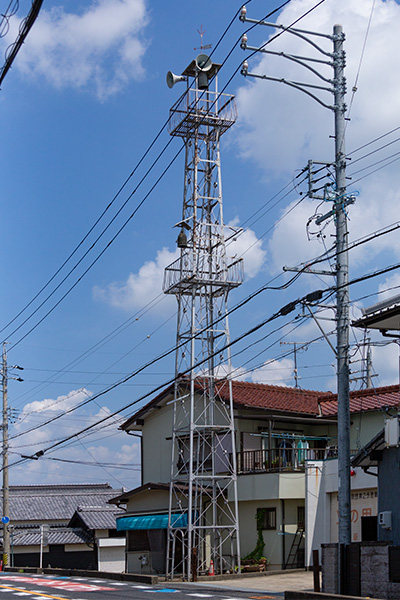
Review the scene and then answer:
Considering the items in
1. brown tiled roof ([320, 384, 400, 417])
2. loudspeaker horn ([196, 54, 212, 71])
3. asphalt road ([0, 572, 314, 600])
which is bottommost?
asphalt road ([0, 572, 314, 600])

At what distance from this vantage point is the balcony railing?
3206cm

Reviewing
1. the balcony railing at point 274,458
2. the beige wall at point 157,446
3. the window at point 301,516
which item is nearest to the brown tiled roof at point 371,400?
the balcony railing at point 274,458

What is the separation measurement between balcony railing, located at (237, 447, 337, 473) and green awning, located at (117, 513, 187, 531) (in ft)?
10.4

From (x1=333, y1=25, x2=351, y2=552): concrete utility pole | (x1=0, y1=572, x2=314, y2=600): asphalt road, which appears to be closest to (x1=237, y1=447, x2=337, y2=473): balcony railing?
(x1=0, y1=572, x2=314, y2=600): asphalt road

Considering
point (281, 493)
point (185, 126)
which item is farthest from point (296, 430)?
point (185, 126)

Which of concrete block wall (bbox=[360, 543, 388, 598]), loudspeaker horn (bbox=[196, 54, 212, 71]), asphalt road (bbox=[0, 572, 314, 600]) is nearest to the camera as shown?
concrete block wall (bbox=[360, 543, 388, 598])

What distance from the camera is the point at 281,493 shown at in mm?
30516

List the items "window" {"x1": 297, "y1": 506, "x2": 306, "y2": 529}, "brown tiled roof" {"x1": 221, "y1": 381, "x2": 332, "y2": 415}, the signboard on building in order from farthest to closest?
"brown tiled roof" {"x1": 221, "y1": 381, "x2": 332, "y2": 415} → "window" {"x1": 297, "y1": 506, "x2": 306, "y2": 529} → the signboard on building

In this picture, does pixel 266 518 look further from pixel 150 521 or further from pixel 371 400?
pixel 371 400

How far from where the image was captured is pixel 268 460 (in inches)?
1289

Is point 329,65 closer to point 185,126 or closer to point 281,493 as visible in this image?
point 185,126

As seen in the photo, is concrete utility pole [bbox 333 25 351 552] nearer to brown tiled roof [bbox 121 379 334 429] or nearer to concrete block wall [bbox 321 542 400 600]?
concrete block wall [bbox 321 542 400 600]

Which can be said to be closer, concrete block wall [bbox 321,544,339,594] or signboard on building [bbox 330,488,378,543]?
concrete block wall [bbox 321,544,339,594]

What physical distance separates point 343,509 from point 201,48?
50.4 feet
